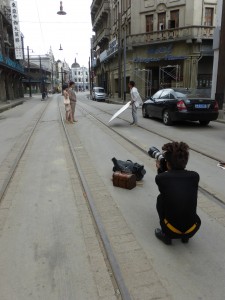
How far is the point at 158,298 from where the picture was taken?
8.13 ft

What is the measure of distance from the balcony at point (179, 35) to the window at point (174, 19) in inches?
37.0

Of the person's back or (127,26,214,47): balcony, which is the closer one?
the person's back

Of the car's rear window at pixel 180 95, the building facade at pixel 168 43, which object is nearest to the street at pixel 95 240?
the car's rear window at pixel 180 95

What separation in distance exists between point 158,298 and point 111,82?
4600 centimetres

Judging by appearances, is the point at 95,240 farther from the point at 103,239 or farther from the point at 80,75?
the point at 80,75

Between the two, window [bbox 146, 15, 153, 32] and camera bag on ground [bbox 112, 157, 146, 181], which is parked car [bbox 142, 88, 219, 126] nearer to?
camera bag on ground [bbox 112, 157, 146, 181]

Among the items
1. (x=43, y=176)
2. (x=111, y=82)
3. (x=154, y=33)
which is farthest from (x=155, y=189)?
(x=111, y=82)

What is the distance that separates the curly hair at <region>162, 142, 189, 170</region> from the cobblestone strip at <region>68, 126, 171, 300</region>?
947 millimetres

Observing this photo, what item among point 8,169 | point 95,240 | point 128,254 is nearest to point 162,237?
point 128,254

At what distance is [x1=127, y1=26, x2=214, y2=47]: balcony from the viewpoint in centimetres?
2906

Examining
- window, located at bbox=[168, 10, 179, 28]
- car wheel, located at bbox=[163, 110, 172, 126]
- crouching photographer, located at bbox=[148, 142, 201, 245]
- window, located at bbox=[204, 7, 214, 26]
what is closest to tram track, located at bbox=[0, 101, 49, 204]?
crouching photographer, located at bbox=[148, 142, 201, 245]

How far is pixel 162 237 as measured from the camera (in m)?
3.35

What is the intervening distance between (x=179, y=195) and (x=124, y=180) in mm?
2009

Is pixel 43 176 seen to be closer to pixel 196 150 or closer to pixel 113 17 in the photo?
pixel 196 150
